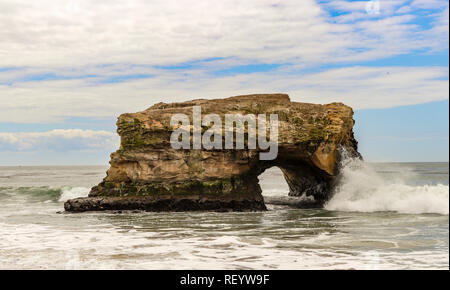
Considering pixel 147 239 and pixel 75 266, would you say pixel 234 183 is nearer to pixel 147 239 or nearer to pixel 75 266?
pixel 147 239

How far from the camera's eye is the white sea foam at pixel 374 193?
69.3 ft

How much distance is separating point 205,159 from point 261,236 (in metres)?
8.67

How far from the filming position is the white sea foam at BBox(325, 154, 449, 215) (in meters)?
21.1

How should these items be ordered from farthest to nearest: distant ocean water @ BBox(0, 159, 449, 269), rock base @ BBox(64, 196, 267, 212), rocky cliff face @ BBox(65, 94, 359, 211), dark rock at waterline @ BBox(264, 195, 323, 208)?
1. dark rock at waterline @ BBox(264, 195, 323, 208)
2. rocky cliff face @ BBox(65, 94, 359, 211)
3. rock base @ BBox(64, 196, 267, 212)
4. distant ocean water @ BBox(0, 159, 449, 269)

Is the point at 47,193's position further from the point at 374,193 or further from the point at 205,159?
the point at 374,193

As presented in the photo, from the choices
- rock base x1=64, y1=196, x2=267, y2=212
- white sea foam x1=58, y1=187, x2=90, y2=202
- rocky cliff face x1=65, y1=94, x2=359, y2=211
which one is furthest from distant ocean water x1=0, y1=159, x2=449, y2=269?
white sea foam x1=58, y1=187, x2=90, y2=202

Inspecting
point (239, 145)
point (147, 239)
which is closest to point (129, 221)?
point (147, 239)

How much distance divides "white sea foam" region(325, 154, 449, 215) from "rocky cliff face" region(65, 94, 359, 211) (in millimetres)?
928

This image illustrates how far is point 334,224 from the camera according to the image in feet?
57.6

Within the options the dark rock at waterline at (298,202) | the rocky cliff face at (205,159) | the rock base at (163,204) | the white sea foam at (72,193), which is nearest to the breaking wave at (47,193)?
the white sea foam at (72,193)

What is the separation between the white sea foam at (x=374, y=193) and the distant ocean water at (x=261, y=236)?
4 centimetres

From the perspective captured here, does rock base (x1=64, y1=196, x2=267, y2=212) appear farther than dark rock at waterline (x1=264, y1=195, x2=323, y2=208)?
No

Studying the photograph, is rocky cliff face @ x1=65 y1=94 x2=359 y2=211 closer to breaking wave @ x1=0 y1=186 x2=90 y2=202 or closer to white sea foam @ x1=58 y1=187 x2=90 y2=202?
breaking wave @ x1=0 y1=186 x2=90 y2=202

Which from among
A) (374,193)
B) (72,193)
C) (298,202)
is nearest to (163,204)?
(298,202)
